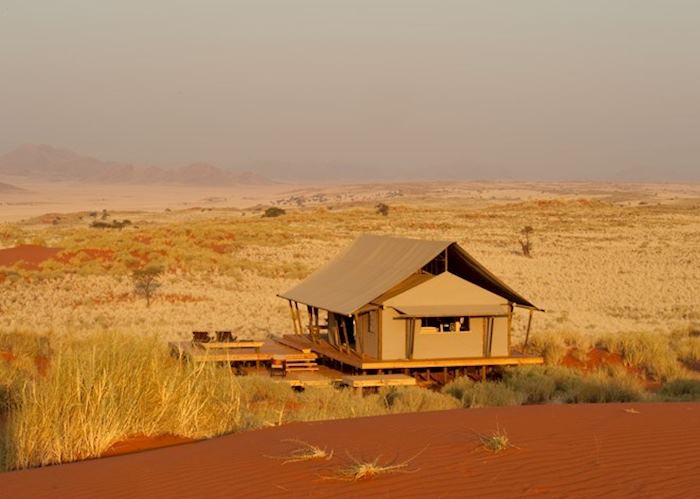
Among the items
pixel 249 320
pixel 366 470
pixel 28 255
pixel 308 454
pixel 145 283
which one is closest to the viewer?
pixel 366 470

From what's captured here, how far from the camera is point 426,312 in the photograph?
19.3 metres

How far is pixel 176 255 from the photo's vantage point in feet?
158

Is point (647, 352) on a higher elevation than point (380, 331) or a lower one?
lower

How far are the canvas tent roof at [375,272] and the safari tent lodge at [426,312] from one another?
0.03 meters

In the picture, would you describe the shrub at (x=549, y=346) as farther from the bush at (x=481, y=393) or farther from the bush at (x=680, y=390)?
the bush at (x=680, y=390)

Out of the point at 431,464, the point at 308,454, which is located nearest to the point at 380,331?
the point at 308,454

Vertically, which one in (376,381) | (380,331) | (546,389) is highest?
(380,331)

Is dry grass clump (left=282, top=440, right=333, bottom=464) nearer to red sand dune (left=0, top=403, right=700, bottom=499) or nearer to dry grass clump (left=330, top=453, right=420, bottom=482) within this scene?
red sand dune (left=0, top=403, right=700, bottom=499)

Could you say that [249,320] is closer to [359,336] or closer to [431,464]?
[359,336]

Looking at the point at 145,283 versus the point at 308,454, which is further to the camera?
the point at 145,283

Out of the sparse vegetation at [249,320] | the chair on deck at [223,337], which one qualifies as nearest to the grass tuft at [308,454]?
the sparse vegetation at [249,320]

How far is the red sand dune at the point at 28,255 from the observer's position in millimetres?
44688

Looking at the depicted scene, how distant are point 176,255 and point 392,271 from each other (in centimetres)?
2931

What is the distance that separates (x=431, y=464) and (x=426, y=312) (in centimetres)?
1106
